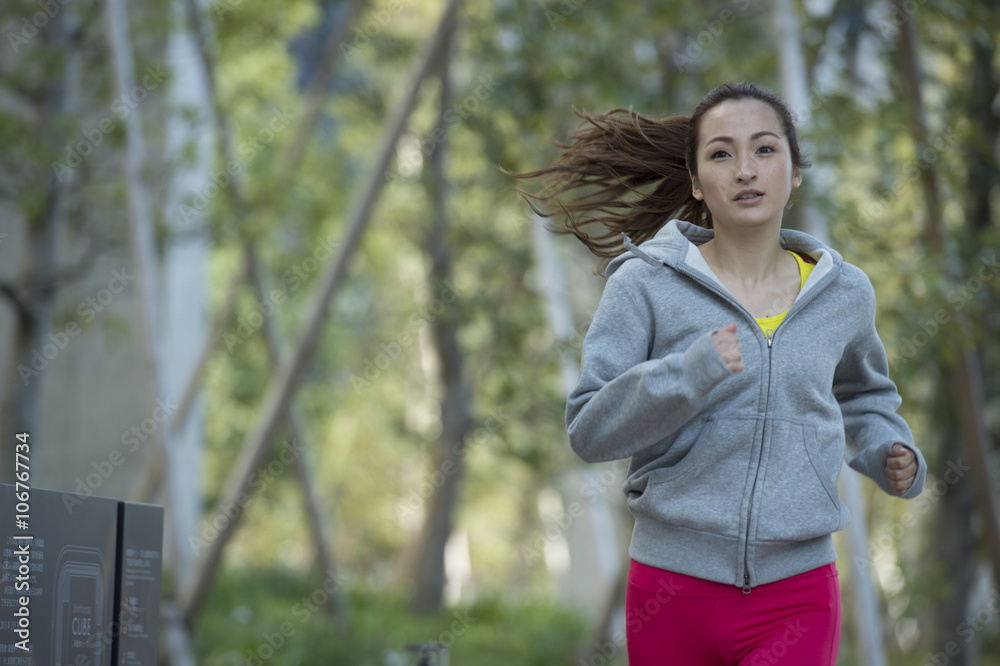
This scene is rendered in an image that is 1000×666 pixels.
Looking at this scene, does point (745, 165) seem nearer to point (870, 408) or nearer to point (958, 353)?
point (870, 408)

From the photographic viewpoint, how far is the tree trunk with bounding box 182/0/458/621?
19.3ft

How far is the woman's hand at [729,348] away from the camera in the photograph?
1.65 meters

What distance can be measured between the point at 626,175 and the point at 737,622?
0.91m

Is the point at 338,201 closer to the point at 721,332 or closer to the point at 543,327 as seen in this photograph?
the point at 543,327

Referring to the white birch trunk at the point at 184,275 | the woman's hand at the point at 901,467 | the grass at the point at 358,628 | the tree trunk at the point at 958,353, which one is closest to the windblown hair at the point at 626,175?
the woman's hand at the point at 901,467

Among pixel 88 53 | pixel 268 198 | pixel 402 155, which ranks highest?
pixel 402 155

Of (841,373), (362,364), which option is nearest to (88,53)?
(841,373)

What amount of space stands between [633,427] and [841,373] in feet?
1.78

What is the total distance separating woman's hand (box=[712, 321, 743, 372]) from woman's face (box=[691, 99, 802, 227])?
31 centimetres

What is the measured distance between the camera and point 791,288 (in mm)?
1973

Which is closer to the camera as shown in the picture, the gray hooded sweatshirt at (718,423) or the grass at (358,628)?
the gray hooded sweatshirt at (718,423)

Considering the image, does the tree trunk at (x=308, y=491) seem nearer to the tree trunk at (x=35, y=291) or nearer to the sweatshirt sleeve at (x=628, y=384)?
the tree trunk at (x=35, y=291)

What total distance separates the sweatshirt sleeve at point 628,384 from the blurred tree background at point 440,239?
→ 193 cm

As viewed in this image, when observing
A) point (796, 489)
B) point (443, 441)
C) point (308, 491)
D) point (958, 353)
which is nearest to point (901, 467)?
point (796, 489)
